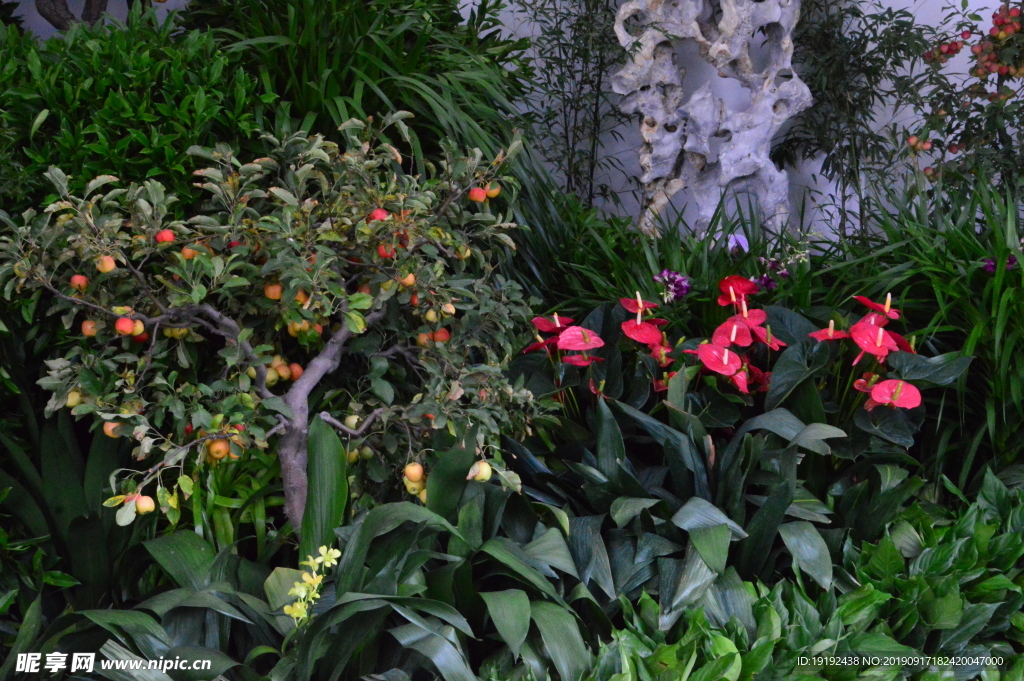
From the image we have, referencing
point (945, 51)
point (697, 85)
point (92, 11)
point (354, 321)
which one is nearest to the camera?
point (354, 321)

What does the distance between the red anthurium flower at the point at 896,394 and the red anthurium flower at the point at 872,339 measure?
7 centimetres

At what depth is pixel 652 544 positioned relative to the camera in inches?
64.1

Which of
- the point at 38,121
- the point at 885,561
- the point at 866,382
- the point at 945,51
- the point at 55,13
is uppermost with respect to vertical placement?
the point at 945,51

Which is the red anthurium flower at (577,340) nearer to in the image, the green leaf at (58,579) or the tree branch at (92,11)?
the green leaf at (58,579)

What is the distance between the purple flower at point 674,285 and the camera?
2168 mm

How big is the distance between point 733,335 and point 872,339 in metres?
0.31

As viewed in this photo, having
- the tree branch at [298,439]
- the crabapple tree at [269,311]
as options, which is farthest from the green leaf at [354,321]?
the tree branch at [298,439]

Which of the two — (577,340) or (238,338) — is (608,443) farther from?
(238,338)

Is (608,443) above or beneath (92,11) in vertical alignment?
beneath

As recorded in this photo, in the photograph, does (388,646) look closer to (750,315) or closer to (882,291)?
(750,315)

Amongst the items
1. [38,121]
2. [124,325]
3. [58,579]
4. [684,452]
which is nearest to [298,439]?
[124,325]

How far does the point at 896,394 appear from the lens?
1719 millimetres

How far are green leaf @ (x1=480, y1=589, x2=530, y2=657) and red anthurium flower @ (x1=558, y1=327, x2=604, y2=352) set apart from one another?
0.66 m

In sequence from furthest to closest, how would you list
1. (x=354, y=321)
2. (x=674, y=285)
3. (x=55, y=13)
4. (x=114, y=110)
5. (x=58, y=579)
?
(x=55, y=13)
(x=674, y=285)
(x=114, y=110)
(x=58, y=579)
(x=354, y=321)
